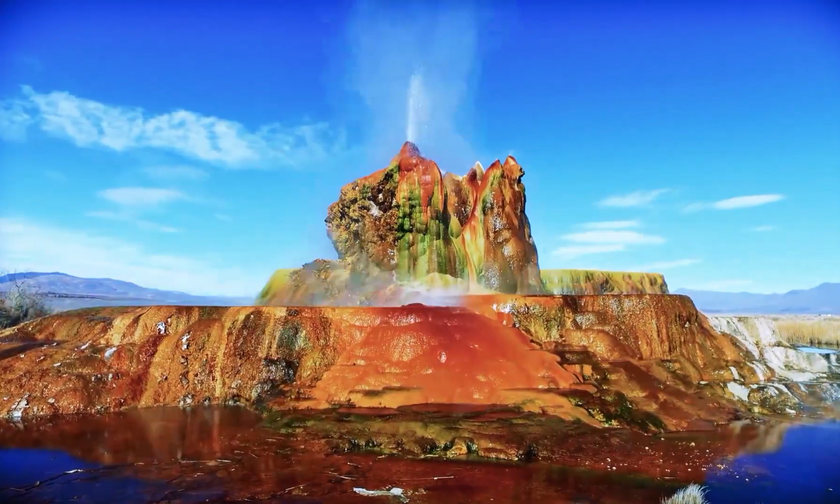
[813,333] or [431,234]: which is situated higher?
[431,234]

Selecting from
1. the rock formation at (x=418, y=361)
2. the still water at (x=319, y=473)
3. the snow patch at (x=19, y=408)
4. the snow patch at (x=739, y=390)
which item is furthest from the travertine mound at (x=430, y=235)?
the still water at (x=319, y=473)

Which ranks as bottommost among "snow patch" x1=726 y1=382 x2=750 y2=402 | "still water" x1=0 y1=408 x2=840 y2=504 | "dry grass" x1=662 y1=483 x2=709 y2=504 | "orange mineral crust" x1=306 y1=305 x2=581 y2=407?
"still water" x1=0 y1=408 x2=840 y2=504

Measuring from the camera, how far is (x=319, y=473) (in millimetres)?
10312

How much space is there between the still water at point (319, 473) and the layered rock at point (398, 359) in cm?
259

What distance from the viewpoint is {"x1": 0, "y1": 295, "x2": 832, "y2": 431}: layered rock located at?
50.7ft

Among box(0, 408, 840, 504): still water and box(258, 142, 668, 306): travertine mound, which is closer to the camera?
box(0, 408, 840, 504): still water

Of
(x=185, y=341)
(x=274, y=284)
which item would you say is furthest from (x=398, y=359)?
(x=274, y=284)

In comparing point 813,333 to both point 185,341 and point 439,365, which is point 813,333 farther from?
point 185,341

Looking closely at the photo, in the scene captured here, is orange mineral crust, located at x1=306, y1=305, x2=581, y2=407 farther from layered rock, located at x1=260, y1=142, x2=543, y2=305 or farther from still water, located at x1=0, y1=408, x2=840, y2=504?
layered rock, located at x1=260, y1=142, x2=543, y2=305

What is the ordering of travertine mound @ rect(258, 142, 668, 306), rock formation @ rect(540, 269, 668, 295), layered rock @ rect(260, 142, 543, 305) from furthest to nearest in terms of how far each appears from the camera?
rock formation @ rect(540, 269, 668, 295) < layered rock @ rect(260, 142, 543, 305) < travertine mound @ rect(258, 142, 668, 306)

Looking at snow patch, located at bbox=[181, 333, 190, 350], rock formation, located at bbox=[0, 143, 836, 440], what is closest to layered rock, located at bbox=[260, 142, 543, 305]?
rock formation, located at bbox=[0, 143, 836, 440]

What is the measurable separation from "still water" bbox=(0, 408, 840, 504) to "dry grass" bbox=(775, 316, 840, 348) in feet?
89.9

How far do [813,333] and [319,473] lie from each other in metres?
38.9

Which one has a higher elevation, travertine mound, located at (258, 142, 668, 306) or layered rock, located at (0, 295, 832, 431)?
travertine mound, located at (258, 142, 668, 306)
